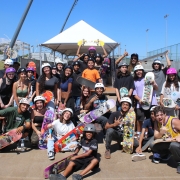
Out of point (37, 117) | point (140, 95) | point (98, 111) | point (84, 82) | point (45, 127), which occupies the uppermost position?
point (84, 82)

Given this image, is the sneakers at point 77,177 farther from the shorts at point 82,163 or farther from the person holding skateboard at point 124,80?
the person holding skateboard at point 124,80

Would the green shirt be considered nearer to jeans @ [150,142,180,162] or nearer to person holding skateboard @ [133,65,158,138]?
person holding skateboard @ [133,65,158,138]

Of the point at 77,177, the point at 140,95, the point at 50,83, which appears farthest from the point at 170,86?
the point at 77,177

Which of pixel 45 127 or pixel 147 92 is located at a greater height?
pixel 147 92

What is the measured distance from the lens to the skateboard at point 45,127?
5.04 metres

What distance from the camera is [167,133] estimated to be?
413cm

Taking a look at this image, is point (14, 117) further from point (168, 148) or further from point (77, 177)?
point (168, 148)

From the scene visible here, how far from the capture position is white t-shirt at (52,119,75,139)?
194 inches

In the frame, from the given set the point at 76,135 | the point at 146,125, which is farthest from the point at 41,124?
the point at 146,125

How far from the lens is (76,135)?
15.9 ft

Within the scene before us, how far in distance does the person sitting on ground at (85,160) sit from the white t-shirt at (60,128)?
82 cm

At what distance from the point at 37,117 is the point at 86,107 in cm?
111

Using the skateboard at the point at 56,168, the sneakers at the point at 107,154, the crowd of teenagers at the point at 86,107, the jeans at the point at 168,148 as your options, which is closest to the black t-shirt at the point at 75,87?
the crowd of teenagers at the point at 86,107

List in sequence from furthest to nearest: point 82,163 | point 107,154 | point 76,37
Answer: point 76,37, point 107,154, point 82,163
